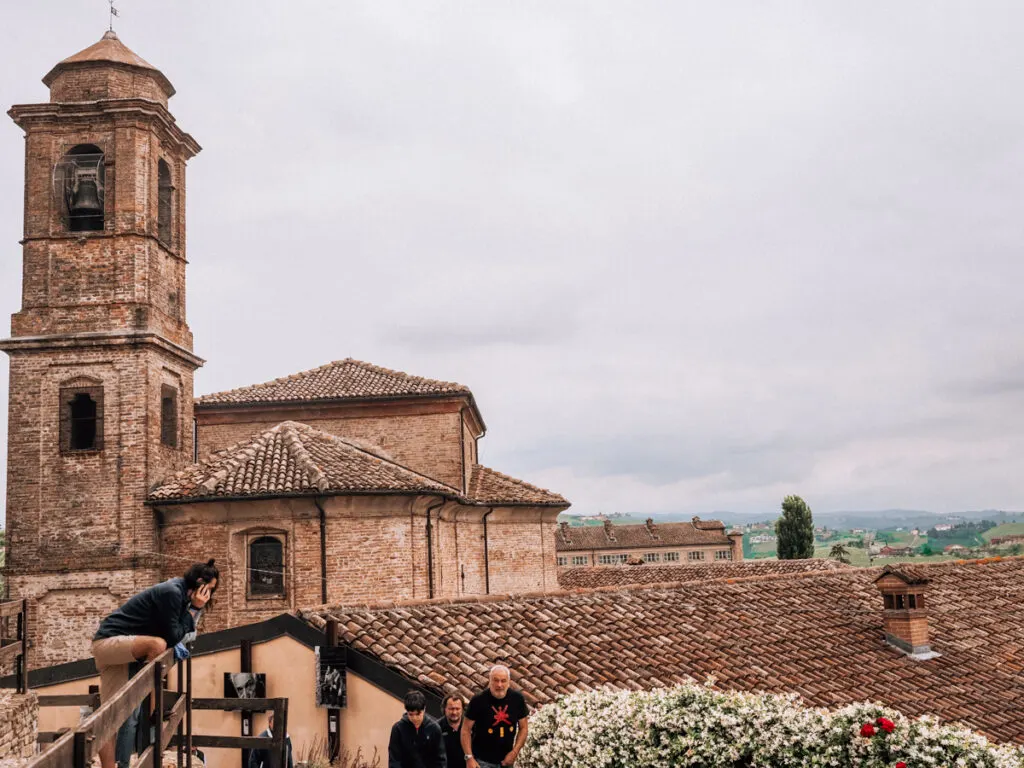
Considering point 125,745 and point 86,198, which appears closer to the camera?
point 125,745

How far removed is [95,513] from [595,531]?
259ft

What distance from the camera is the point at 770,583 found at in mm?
20328

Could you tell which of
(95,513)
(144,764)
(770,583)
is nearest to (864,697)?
(770,583)

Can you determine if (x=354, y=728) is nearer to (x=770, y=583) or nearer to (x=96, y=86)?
(x=770, y=583)

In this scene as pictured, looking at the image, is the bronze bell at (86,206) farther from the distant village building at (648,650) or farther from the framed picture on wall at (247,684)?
the framed picture on wall at (247,684)

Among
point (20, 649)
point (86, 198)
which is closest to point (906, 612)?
point (20, 649)

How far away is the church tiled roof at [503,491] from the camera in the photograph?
28.6 metres

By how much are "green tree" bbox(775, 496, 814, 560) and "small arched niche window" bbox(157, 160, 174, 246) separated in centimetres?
4820

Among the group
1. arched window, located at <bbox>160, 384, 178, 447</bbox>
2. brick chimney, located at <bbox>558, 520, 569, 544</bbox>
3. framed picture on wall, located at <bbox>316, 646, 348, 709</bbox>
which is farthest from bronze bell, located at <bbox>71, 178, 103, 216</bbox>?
brick chimney, located at <bbox>558, 520, 569, 544</bbox>

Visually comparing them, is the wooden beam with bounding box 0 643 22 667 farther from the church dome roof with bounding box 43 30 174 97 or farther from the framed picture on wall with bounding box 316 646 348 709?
the church dome roof with bounding box 43 30 174 97

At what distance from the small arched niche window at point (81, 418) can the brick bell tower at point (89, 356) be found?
0.10ft

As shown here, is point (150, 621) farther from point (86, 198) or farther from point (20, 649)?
point (86, 198)

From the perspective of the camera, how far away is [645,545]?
93.2 metres

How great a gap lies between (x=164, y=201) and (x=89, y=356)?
4.84m
